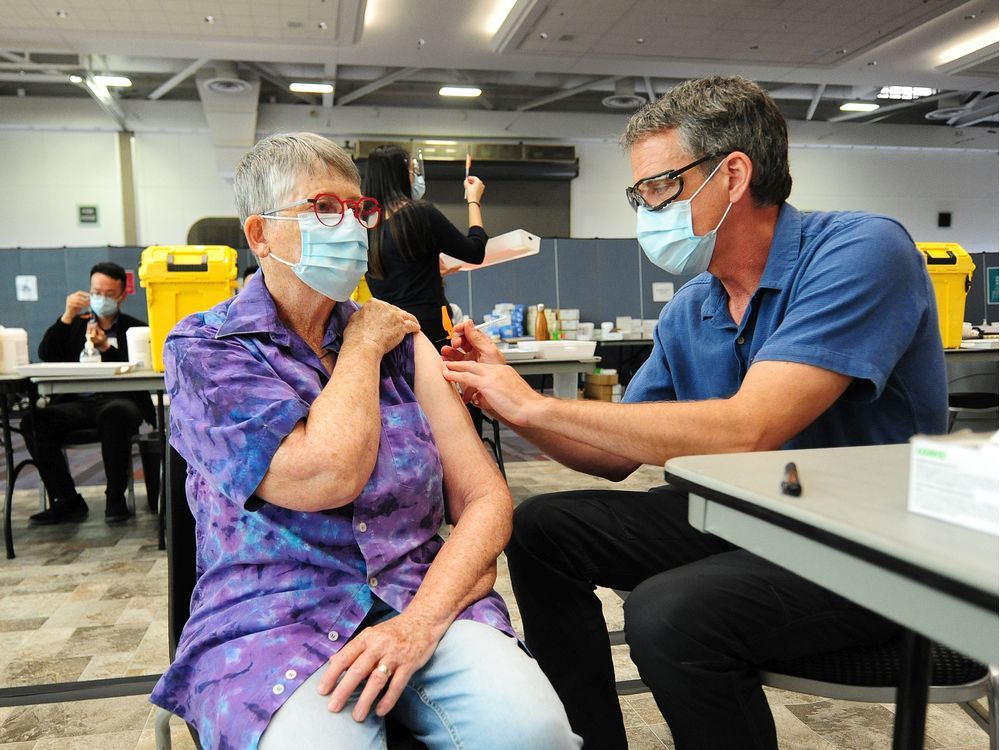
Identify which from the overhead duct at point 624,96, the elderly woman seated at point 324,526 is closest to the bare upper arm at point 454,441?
the elderly woman seated at point 324,526

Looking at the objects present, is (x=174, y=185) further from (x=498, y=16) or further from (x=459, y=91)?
(x=498, y=16)

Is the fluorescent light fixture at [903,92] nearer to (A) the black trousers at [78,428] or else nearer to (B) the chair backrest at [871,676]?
(A) the black trousers at [78,428]

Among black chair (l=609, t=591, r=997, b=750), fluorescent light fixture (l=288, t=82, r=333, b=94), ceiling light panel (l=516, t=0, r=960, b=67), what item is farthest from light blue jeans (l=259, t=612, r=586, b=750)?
fluorescent light fixture (l=288, t=82, r=333, b=94)

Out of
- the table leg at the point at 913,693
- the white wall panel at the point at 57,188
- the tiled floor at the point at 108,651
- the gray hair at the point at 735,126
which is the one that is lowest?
the tiled floor at the point at 108,651

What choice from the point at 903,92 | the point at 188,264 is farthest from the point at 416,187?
the point at 903,92

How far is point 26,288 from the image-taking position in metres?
8.00

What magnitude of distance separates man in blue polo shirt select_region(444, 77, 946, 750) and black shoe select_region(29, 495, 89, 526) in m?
3.07

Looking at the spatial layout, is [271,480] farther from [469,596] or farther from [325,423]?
[469,596]

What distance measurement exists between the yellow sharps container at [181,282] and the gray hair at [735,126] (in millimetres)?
2109

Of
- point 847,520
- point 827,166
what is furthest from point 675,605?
point 827,166

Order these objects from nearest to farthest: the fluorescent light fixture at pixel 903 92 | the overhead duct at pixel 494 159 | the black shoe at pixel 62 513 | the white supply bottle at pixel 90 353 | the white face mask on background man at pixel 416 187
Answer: the white face mask on background man at pixel 416 187 < the white supply bottle at pixel 90 353 < the black shoe at pixel 62 513 < the fluorescent light fixture at pixel 903 92 < the overhead duct at pixel 494 159

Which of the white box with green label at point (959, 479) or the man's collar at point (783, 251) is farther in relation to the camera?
the man's collar at point (783, 251)

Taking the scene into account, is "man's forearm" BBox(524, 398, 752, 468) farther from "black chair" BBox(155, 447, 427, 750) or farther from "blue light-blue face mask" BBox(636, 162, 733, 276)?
"black chair" BBox(155, 447, 427, 750)

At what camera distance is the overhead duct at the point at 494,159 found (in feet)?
32.4
